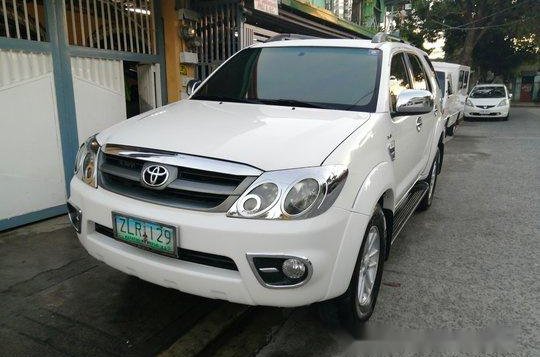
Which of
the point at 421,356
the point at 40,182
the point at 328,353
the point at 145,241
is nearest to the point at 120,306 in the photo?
the point at 145,241

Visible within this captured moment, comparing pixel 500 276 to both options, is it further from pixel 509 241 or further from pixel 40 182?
pixel 40 182

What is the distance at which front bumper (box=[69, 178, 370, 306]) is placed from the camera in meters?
2.12

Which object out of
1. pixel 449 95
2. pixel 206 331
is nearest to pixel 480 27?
pixel 449 95

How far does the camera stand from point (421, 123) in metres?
4.15

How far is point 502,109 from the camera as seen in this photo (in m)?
18.2

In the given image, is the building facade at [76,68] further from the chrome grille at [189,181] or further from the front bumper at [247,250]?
the front bumper at [247,250]

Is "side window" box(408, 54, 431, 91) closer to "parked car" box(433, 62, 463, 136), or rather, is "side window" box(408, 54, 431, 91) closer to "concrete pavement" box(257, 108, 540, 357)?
"concrete pavement" box(257, 108, 540, 357)

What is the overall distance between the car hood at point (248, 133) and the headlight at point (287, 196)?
0.06 m

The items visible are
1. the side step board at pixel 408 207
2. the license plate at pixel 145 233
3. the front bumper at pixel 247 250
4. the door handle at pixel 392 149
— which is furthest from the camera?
the side step board at pixel 408 207

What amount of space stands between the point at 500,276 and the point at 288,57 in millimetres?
2505

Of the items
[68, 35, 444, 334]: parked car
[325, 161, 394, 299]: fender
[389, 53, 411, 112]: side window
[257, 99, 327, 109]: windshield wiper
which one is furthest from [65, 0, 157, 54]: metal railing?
[325, 161, 394, 299]: fender

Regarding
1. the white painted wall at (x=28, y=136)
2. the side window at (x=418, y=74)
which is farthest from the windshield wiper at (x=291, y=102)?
the white painted wall at (x=28, y=136)

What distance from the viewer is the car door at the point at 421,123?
4.10 m

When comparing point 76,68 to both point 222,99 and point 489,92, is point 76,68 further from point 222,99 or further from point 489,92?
point 489,92
